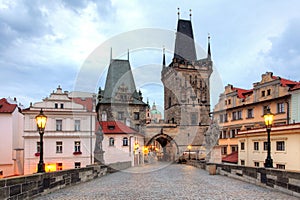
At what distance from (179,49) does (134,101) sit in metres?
15.3

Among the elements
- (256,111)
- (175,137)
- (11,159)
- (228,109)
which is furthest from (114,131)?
(175,137)

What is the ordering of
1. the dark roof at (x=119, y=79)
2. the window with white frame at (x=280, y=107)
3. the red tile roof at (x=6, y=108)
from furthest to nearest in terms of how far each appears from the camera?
the dark roof at (x=119, y=79) < the red tile roof at (x=6, y=108) < the window with white frame at (x=280, y=107)

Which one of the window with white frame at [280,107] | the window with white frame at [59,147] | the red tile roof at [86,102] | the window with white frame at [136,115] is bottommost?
the window with white frame at [59,147]

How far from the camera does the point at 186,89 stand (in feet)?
179

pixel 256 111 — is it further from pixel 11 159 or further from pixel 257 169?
pixel 11 159

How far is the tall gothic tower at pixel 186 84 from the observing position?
5288 centimetres

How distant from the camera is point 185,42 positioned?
59.6 meters

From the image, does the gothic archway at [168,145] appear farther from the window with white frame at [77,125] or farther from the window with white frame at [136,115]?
the window with white frame at [77,125]

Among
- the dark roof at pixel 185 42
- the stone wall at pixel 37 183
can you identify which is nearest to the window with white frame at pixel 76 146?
the stone wall at pixel 37 183

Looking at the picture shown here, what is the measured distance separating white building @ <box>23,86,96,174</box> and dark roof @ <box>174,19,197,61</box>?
1294 inches

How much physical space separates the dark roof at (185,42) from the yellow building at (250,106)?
1022 inches

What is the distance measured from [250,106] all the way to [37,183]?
77.9ft

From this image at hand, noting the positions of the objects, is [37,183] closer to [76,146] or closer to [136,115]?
[76,146]

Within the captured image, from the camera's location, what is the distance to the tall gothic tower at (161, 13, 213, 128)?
52.9m
